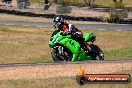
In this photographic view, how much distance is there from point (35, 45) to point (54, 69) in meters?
17.6

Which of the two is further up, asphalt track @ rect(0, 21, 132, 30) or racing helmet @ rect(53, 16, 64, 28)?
racing helmet @ rect(53, 16, 64, 28)

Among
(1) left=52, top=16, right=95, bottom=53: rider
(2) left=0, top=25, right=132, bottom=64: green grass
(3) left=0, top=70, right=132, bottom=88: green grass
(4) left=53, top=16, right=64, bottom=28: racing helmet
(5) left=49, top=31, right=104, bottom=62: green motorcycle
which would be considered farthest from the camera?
(2) left=0, top=25, right=132, bottom=64: green grass

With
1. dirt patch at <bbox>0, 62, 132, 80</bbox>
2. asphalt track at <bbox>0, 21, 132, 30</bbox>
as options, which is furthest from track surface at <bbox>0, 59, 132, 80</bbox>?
asphalt track at <bbox>0, 21, 132, 30</bbox>

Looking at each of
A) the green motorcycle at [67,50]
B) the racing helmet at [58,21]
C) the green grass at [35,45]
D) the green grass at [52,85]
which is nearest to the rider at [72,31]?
the racing helmet at [58,21]

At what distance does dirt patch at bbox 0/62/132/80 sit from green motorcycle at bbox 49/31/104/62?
9.05 feet

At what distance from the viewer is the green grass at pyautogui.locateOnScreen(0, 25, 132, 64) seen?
987 inches

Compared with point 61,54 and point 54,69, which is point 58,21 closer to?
point 61,54

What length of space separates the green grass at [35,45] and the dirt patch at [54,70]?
571cm

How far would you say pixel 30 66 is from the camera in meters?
17.0

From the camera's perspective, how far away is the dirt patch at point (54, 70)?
15312mm

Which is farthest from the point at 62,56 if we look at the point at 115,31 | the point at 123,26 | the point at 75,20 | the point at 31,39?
the point at 75,20

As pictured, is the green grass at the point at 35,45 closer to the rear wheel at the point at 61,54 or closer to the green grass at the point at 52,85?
the rear wheel at the point at 61,54

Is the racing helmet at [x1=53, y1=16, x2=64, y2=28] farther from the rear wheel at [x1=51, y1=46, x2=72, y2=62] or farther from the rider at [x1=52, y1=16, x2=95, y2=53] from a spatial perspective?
the rear wheel at [x1=51, y1=46, x2=72, y2=62]

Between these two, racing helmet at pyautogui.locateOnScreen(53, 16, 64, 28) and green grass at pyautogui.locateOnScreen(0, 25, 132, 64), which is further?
green grass at pyautogui.locateOnScreen(0, 25, 132, 64)
